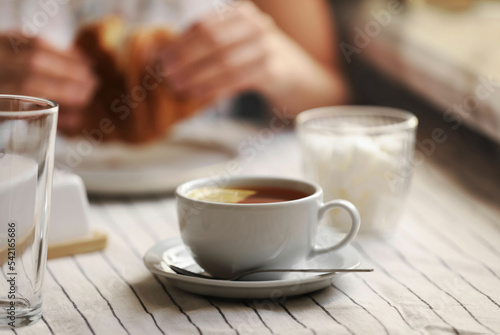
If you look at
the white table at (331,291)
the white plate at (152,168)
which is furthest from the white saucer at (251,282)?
the white plate at (152,168)

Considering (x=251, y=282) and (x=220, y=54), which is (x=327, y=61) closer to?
(x=220, y=54)

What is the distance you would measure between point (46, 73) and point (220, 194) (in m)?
0.50

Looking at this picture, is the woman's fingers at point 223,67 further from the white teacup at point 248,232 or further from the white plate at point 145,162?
the white teacup at point 248,232

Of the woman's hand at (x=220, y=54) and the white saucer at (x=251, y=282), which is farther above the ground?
the woman's hand at (x=220, y=54)

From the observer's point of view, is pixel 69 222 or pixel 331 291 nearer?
pixel 331 291

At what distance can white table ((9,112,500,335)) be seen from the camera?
1.64 ft

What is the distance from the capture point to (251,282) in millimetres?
518

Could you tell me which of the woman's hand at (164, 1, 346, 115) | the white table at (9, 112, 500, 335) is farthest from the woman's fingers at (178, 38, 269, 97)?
the white table at (9, 112, 500, 335)

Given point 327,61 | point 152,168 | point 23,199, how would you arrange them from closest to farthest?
point 23,199 < point 152,168 < point 327,61

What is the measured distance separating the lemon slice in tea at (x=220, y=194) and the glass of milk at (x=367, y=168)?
5.8 inches

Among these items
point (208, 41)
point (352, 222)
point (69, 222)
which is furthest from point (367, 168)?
point (208, 41)

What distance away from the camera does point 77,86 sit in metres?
1.00

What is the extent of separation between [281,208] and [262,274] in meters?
0.06

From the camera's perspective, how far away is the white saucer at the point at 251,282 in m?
0.52
